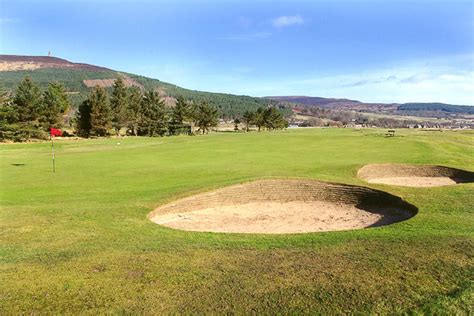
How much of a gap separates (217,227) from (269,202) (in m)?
4.98

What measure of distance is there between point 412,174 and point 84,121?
75.0m

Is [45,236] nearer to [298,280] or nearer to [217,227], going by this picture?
[217,227]

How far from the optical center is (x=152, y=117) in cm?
9556

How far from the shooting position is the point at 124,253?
9594 mm

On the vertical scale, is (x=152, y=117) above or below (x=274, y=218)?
above

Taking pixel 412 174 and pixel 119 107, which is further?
pixel 119 107

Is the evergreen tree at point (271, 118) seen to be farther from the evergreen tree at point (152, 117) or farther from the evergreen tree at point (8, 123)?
the evergreen tree at point (8, 123)

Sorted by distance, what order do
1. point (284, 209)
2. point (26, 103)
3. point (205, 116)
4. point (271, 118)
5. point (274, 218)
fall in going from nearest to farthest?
point (274, 218) < point (284, 209) < point (26, 103) < point (205, 116) < point (271, 118)

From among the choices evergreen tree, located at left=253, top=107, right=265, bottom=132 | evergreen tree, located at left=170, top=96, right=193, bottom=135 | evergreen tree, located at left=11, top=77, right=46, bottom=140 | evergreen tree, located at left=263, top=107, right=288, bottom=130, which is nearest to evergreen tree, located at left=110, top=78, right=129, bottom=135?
evergreen tree, located at left=170, top=96, right=193, bottom=135

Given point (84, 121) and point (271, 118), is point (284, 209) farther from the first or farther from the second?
point (271, 118)

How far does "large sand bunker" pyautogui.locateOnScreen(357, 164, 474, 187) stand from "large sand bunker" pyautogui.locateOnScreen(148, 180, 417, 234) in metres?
5.61

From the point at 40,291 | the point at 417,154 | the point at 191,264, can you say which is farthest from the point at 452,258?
the point at 417,154

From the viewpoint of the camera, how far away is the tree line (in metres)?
69.8

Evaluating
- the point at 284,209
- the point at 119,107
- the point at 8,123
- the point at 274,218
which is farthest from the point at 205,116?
the point at 274,218
